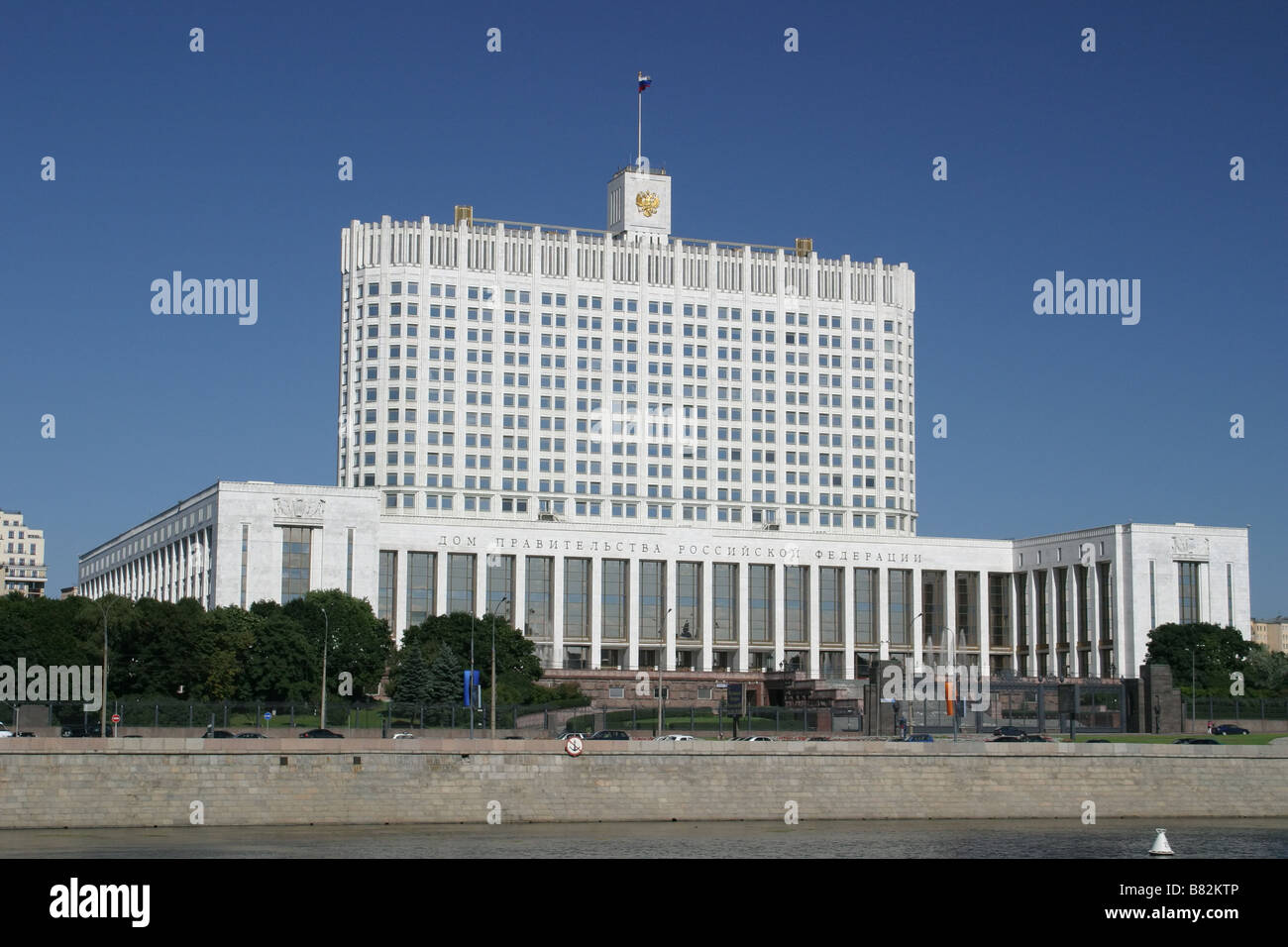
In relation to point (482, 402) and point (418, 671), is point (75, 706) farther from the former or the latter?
point (482, 402)

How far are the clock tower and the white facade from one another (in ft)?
0.75

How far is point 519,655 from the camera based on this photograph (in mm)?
141750

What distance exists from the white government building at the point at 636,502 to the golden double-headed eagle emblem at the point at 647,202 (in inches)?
11.6

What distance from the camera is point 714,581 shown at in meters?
176

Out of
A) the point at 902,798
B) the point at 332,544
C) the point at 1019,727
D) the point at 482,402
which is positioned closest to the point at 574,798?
the point at 902,798

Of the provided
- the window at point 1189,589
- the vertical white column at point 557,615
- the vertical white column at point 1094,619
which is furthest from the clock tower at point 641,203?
the window at point 1189,589

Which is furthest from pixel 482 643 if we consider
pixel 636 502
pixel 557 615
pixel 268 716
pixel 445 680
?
pixel 636 502

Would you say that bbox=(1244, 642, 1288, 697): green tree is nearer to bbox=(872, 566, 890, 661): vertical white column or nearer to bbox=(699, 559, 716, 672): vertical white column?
bbox=(872, 566, 890, 661): vertical white column

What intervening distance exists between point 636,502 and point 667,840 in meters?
127

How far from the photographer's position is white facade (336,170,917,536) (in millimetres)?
184125

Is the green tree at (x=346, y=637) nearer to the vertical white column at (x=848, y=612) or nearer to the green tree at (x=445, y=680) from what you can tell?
the green tree at (x=445, y=680)

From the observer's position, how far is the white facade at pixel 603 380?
7249 inches
